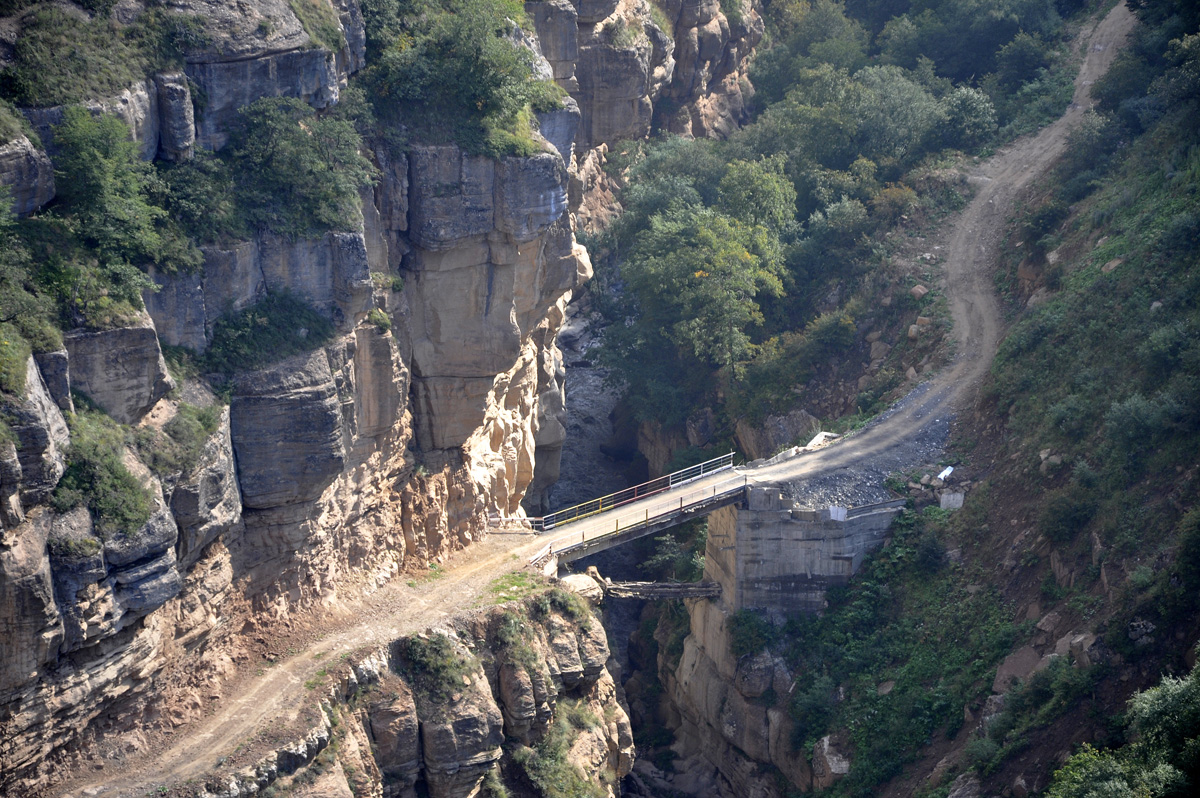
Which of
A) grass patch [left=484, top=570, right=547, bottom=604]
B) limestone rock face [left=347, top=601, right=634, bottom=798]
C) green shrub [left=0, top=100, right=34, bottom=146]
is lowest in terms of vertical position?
limestone rock face [left=347, top=601, right=634, bottom=798]

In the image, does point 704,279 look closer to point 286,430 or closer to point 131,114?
point 286,430

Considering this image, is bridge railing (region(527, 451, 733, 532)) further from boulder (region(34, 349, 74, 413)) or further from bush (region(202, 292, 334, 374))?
boulder (region(34, 349, 74, 413))

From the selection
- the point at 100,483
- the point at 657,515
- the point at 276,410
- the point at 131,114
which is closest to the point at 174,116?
the point at 131,114

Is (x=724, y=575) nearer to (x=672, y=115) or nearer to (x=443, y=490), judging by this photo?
(x=443, y=490)

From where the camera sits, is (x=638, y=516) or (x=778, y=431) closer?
(x=638, y=516)

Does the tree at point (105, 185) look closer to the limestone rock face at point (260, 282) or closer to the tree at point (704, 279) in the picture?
the limestone rock face at point (260, 282)

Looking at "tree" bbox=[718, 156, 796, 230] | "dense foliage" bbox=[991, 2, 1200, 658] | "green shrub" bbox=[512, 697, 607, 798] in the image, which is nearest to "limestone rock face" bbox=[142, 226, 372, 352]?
"green shrub" bbox=[512, 697, 607, 798]

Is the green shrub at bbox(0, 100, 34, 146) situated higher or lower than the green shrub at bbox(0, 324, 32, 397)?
higher
